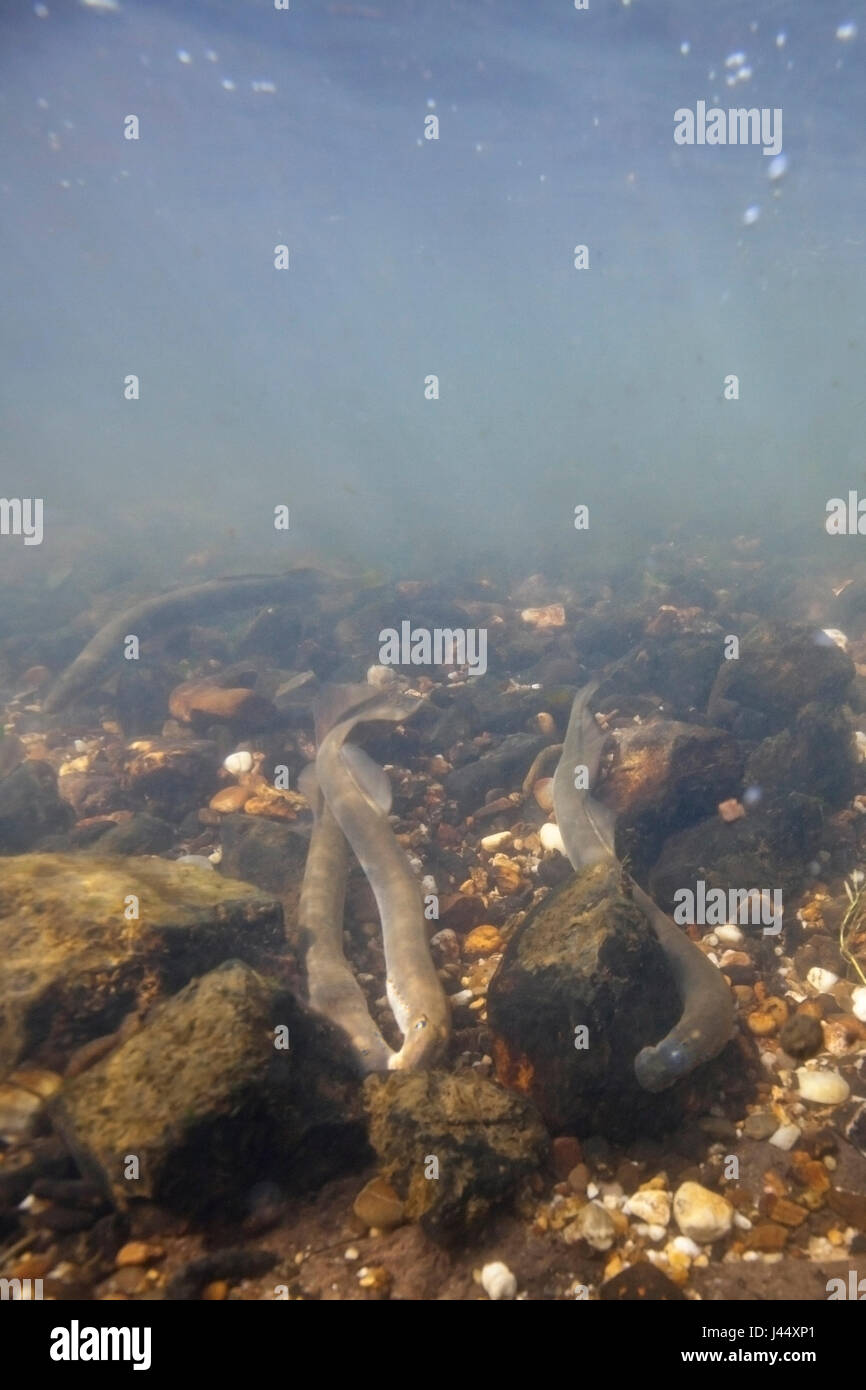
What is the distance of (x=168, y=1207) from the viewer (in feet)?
9.84

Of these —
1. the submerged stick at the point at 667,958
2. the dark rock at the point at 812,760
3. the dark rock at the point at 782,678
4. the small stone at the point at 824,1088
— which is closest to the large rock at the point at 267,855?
the submerged stick at the point at 667,958

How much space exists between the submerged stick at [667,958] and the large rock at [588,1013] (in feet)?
0.49

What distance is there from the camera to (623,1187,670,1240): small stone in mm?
3084

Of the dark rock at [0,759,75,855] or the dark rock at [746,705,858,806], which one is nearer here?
the dark rock at [746,705,858,806]

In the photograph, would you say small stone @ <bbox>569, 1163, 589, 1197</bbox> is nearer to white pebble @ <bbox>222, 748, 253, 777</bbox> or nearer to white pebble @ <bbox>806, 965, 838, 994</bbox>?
white pebble @ <bbox>806, 965, 838, 994</bbox>

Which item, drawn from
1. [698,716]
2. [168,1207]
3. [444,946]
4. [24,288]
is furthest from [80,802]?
[24,288]

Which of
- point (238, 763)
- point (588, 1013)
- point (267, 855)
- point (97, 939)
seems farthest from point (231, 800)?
point (588, 1013)

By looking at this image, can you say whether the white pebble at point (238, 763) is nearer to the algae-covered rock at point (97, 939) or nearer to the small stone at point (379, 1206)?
the algae-covered rock at point (97, 939)

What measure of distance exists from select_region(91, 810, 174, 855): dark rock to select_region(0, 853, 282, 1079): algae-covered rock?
5.61 feet

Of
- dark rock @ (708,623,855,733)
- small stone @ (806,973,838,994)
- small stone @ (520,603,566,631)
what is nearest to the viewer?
small stone @ (806,973,838,994)

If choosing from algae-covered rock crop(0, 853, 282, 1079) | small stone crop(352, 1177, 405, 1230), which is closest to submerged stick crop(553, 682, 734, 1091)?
small stone crop(352, 1177, 405, 1230)

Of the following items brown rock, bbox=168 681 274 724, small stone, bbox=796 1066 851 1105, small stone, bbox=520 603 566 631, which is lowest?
small stone, bbox=796 1066 851 1105

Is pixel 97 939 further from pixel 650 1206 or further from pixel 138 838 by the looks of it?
pixel 650 1206

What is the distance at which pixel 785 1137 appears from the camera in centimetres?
343
